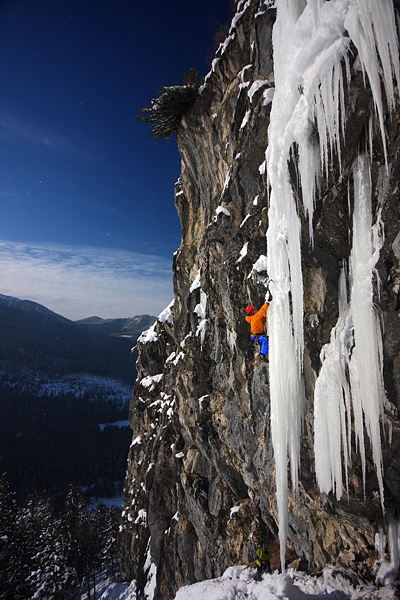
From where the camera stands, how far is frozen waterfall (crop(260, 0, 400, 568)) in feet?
12.1

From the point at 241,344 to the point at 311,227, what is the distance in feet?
11.6

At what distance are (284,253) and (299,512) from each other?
5.79 m

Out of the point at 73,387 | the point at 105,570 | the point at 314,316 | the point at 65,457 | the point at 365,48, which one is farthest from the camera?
the point at 73,387

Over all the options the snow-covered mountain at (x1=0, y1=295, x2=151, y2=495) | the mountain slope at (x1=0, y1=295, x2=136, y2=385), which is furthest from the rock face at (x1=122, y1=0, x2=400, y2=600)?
the mountain slope at (x1=0, y1=295, x2=136, y2=385)

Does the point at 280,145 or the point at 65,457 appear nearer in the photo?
the point at 280,145

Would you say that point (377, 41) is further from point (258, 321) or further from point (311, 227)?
point (258, 321)

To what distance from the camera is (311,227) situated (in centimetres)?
463

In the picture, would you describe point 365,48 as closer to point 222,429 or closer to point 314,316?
point 314,316

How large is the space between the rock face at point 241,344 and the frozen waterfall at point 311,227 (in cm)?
16

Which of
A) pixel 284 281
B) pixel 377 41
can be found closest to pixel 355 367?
pixel 284 281

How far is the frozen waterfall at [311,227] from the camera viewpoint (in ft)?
12.1

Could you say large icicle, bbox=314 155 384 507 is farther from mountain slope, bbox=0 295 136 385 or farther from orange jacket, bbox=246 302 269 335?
mountain slope, bbox=0 295 136 385

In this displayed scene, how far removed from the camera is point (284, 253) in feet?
17.2

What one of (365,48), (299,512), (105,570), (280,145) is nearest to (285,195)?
(280,145)
